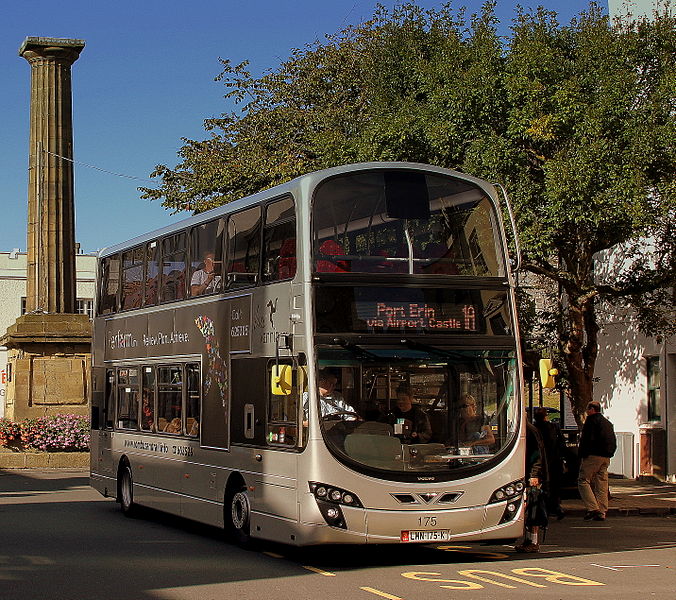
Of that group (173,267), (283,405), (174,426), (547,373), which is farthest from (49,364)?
(547,373)

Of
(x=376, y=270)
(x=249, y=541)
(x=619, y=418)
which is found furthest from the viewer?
(x=619, y=418)

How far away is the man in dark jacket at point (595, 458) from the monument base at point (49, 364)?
58.9ft

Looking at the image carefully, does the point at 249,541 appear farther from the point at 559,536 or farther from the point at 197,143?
the point at 197,143

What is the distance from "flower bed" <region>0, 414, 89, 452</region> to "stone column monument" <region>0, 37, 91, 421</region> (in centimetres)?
142

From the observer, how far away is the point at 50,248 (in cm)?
3481

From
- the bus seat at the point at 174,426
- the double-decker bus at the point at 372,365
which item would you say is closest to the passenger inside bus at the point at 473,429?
the double-decker bus at the point at 372,365

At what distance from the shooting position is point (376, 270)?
1338 centimetres

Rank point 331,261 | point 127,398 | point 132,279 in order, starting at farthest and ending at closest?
point 127,398
point 132,279
point 331,261

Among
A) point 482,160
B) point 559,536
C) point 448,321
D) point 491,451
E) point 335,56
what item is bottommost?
point 559,536

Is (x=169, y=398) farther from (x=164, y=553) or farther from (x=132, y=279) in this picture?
(x=164, y=553)

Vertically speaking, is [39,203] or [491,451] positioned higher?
[39,203]

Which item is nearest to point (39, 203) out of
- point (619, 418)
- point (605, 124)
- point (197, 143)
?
point (197, 143)

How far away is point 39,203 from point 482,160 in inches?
666

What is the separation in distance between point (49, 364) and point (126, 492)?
49.7ft
